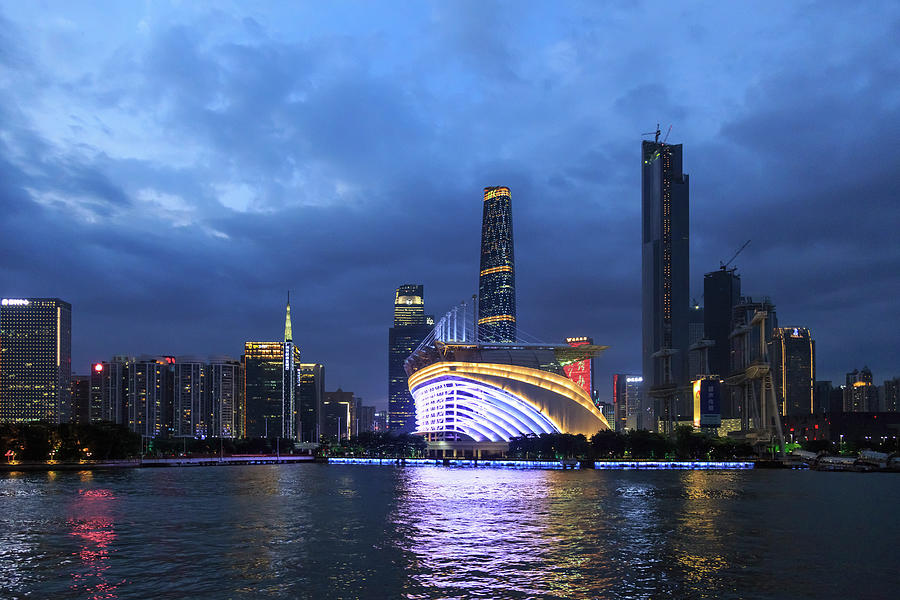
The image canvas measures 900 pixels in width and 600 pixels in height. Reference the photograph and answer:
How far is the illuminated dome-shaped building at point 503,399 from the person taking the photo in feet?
589

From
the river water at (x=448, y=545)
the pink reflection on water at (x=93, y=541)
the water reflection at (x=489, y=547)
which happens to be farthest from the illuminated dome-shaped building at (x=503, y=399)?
the pink reflection on water at (x=93, y=541)

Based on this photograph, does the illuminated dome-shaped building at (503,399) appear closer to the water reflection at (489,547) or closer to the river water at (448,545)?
the river water at (448,545)

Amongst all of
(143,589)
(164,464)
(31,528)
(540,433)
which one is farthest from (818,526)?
(164,464)

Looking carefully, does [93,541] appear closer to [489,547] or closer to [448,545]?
[448,545]

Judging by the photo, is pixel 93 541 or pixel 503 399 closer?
pixel 93 541

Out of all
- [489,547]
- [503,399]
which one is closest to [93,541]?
[489,547]

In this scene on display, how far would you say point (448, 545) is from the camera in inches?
1725

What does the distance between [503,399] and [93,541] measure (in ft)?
456

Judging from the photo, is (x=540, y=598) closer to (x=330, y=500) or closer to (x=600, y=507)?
(x=600, y=507)

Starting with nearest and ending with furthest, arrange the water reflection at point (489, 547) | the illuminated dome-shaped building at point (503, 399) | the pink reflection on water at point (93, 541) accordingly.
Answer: the pink reflection on water at point (93, 541) < the water reflection at point (489, 547) < the illuminated dome-shaped building at point (503, 399)

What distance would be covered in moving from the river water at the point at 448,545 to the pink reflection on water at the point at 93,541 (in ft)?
0.52

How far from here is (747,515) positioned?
60000 mm

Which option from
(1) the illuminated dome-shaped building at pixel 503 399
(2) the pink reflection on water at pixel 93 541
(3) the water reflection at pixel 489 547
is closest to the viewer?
(2) the pink reflection on water at pixel 93 541

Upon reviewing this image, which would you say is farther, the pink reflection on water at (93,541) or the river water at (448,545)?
the river water at (448,545)
